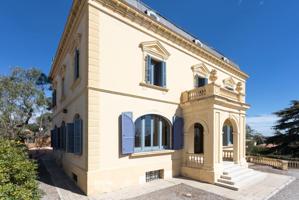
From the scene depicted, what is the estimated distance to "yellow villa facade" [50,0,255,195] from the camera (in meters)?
7.85

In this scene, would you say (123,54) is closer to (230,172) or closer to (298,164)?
(230,172)

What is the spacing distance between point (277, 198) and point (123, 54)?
894 centimetres

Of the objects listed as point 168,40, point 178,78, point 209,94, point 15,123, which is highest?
point 168,40

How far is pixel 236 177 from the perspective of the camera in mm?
9516

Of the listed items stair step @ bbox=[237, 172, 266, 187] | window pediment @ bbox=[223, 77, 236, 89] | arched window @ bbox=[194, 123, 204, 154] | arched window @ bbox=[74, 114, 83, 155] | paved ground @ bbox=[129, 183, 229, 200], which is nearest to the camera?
paved ground @ bbox=[129, 183, 229, 200]

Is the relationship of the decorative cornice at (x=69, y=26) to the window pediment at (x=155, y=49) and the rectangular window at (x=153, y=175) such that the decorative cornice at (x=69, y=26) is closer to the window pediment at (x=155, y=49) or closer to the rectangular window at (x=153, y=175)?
the window pediment at (x=155, y=49)

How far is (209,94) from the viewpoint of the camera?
9.89 meters

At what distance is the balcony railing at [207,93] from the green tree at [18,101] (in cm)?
1100

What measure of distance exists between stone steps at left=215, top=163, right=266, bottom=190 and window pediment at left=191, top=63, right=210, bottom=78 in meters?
6.21

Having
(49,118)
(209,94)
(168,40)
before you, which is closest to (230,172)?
(209,94)

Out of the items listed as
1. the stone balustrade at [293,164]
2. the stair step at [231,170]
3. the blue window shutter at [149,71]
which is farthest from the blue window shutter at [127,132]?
the stone balustrade at [293,164]

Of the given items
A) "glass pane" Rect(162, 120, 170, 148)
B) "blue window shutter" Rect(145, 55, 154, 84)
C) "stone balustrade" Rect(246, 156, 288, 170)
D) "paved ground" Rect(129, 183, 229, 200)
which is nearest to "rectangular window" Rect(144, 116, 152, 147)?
"glass pane" Rect(162, 120, 170, 148)

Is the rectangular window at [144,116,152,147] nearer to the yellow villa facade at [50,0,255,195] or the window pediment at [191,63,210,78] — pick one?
the yellow villa facade at [50,0,255,195]

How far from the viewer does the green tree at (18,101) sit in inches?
478
